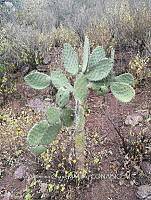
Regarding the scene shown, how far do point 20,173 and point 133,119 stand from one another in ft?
5.37

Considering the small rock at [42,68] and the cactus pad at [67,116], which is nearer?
the cactus pad at [67,116]

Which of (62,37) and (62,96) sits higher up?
(62,96)

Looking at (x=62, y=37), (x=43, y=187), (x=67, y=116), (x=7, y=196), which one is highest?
(x=67, y=116)

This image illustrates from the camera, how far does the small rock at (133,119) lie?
11.6 feet

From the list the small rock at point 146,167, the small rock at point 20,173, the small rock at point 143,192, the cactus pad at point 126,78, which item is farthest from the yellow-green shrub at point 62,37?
the small rock at point 143,192

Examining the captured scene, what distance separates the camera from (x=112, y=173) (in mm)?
2908

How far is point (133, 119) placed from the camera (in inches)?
141

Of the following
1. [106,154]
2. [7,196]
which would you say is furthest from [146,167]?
[7,196]

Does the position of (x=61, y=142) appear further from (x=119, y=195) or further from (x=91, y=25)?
(x=91, y=25)

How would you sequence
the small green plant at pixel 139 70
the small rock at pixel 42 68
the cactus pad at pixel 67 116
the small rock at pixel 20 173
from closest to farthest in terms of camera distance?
the cactus pad at pixel 67 116, the small rock at pixel 20 173, the small green plant at pixel 139 70, the small rock at pixel 42 68

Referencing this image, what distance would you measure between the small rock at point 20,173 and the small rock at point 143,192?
1.33 m

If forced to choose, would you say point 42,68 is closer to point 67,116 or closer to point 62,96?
point 67,116

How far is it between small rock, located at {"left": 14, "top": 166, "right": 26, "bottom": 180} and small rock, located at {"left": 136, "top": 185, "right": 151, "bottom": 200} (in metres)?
1.33

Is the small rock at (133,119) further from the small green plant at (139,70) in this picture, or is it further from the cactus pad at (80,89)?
the cactus pad at (80,89)
